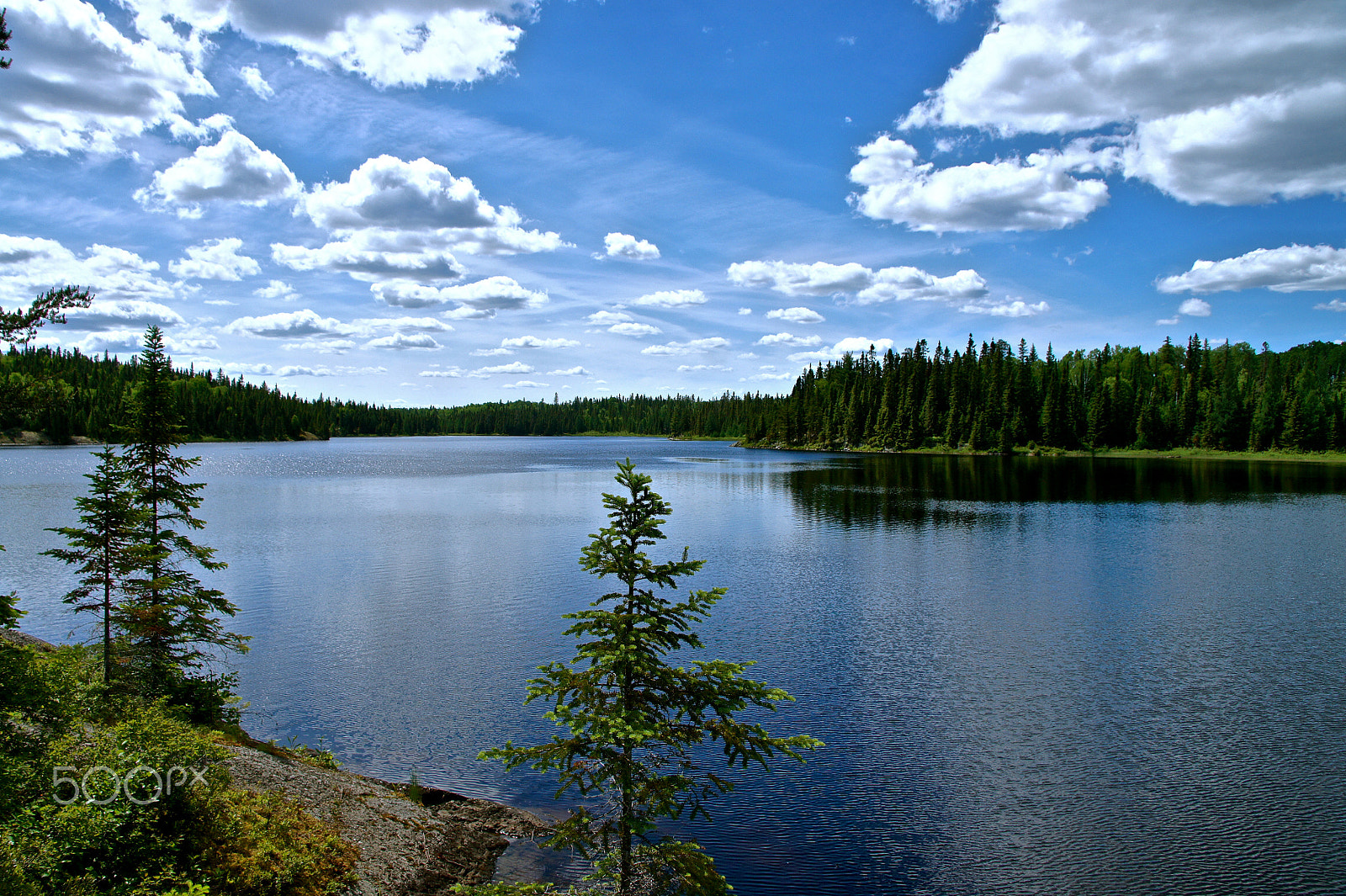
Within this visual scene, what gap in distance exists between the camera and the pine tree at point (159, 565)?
15969mm

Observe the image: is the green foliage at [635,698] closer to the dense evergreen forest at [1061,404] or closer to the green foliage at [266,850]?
the green foliage at [266,850]

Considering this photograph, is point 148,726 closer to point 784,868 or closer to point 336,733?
point 336,733

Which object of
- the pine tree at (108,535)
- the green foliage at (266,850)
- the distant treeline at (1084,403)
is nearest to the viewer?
the green foliage at (266,850)

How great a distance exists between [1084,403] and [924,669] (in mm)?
150073

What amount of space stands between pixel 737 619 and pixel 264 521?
41487 mm

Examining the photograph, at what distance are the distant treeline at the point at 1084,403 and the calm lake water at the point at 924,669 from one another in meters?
88.5

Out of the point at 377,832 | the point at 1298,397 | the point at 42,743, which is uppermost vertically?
the point at 1298,397

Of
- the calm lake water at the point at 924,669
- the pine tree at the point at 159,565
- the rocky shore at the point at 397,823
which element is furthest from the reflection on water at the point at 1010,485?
the pine tree at the point at 159,565

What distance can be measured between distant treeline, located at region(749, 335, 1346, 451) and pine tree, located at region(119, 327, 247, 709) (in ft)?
467

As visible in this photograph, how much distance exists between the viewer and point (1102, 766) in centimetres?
1666

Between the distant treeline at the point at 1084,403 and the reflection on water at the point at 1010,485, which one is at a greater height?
the distant treeline at the point at 1084,403

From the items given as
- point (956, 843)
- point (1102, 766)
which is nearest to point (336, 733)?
point (956, 843)

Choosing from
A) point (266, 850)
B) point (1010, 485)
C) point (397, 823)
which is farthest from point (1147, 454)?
point (266, 850)

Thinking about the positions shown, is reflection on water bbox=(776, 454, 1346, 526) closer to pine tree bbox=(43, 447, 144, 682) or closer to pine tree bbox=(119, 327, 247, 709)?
pine tree bbox=(119, 327, 247, 709)
